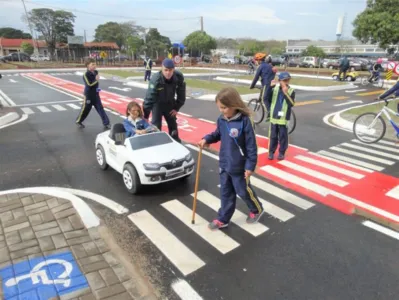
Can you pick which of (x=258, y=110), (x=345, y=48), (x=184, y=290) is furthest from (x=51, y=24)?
(x=184, y=290)

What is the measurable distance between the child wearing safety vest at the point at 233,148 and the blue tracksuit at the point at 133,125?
2183 millimetres

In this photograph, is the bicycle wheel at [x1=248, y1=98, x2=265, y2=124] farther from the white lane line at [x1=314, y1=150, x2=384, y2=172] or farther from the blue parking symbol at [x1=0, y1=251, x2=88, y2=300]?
the blue parking symbol at [x1=0, y1=251, x2=88, y2=300]

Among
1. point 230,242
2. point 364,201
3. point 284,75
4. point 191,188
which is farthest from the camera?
point 284,75

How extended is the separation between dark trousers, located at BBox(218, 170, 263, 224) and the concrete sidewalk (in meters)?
1.46

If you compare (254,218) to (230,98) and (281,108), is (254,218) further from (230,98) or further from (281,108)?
(281,108)

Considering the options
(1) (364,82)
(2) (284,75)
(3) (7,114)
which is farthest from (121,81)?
(2) (284,75)

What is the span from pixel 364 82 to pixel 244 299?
80.5 ft

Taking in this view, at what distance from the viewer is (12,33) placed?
316 ft

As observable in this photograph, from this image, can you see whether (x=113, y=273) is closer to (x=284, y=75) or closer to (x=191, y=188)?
(x=191, y=188)

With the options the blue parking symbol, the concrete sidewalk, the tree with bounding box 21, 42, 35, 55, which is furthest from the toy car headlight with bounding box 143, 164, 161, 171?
the tree with bounding box 21, 42, 35, 55

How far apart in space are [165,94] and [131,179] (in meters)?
2.18

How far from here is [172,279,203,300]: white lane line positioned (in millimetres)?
3043

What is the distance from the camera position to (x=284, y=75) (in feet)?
20.6

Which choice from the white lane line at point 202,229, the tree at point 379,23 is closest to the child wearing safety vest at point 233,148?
the white lane line at point 202,229
